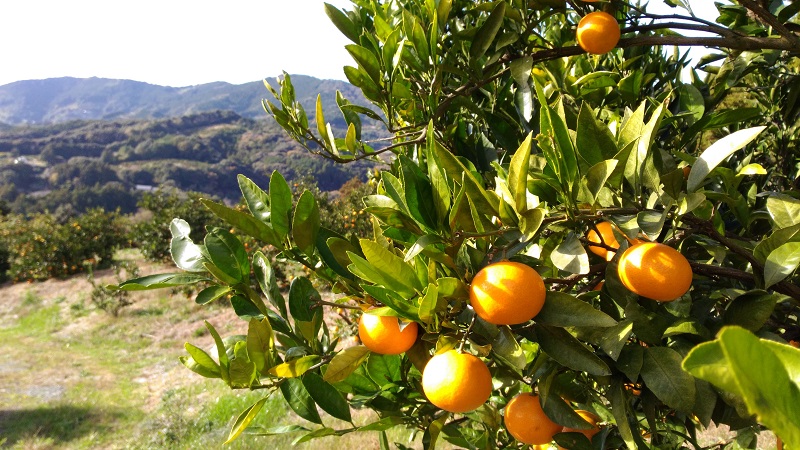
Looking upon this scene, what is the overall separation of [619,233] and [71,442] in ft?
19.1

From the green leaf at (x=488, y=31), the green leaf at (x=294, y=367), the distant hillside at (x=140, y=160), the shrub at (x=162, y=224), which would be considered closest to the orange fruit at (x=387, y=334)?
the green leaf at (x=294, y=367)

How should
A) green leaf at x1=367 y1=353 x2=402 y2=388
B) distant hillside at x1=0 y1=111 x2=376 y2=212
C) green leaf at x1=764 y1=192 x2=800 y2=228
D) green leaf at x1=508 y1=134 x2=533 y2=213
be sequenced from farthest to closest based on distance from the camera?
1. distant hillside at x1=0 y1=111 x2=376 y2=212
2. green leaf at x1=367 y1=353 x2=402 y2=388
3. green leaf at x1=764 y1=192 x2=800 y2=228
4. green leaf at x1=508 y1=134 x2=533 y2=213

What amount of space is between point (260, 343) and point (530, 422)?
0.43 m

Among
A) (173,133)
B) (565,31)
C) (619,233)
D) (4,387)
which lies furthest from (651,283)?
(173,133)

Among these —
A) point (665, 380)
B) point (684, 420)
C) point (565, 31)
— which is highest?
point (565, 31)

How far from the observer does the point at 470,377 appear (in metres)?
0.58

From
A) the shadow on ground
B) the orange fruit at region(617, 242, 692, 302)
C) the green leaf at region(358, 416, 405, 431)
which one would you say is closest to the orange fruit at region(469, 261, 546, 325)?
the orange fruit at region(617, 242, 692, 302)

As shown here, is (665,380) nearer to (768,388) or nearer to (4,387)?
(768,388)

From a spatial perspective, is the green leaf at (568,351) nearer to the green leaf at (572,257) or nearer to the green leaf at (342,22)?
the green leaf at (572,257)

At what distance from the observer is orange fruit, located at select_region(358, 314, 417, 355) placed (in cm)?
65

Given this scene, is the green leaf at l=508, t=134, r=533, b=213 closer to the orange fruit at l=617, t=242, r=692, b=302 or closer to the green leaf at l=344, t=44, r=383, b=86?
the orange fruit at l=617, t=242, r=692, b=302

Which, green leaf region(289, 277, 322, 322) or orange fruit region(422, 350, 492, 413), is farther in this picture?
green leaf region(289, 277, 322, 322)

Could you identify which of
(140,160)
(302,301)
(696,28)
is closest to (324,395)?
(302,301)

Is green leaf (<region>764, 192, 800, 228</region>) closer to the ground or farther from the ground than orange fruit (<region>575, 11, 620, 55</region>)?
closer to the ground
